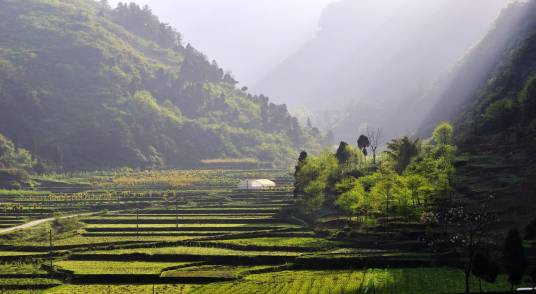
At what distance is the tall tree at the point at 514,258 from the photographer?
56062mm

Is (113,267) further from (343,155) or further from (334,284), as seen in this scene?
(343,155)

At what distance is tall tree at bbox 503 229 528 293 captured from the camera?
2207 inches

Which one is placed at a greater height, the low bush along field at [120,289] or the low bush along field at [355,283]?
the low bush along field at [355,283]

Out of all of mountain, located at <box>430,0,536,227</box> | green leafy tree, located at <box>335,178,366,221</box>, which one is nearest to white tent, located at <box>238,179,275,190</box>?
mountain, located at <box>430,0,536,227</box>

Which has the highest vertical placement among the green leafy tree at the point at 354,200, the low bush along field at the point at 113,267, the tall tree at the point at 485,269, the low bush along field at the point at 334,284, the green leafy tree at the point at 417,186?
the green leafy tree at the point at 417,186

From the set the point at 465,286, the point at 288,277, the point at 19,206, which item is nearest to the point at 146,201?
the point at 19,206

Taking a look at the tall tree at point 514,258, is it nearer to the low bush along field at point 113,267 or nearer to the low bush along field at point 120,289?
the low bush along field at point 120,289

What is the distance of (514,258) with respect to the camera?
5616cm

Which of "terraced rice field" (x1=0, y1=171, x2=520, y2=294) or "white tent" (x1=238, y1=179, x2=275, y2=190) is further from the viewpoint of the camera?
"white tent" (x1=238, y1=179, x2=275, y2=190)

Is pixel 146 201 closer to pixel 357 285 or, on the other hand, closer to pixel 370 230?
pixel 370 230

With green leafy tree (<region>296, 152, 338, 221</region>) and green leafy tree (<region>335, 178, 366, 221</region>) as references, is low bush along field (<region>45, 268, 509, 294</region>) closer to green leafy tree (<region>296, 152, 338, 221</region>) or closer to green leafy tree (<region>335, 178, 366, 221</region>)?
green leafy tree (<region>335, 178, 366, 221</region>)

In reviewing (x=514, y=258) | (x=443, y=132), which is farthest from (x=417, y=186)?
(x=443, y=132)

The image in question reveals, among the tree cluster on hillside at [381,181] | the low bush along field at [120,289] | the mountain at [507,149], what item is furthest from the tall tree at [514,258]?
the low bush along field at [120,289]

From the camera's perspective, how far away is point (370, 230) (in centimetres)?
8350
